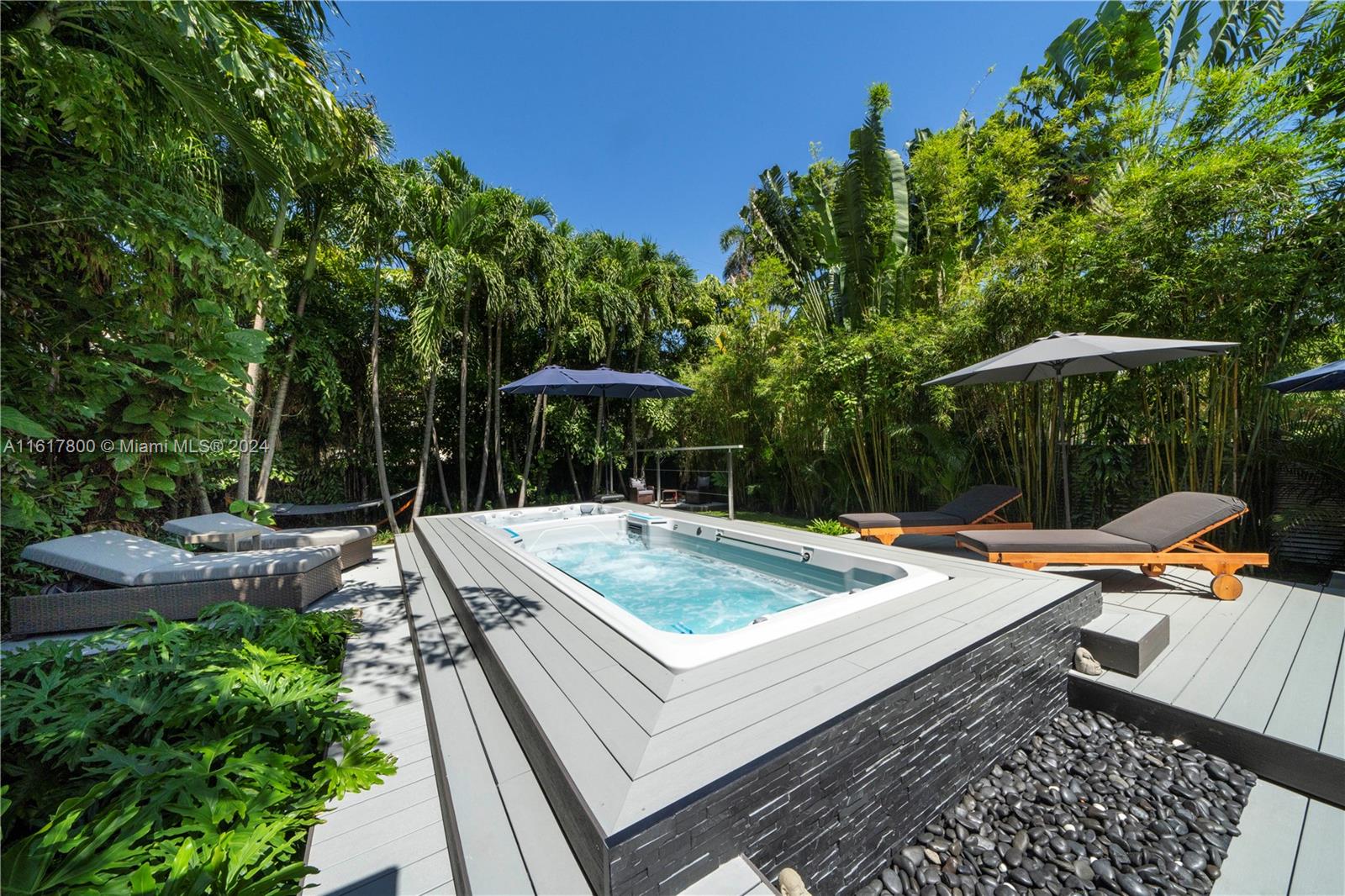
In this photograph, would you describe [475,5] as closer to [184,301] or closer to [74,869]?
[184,301]

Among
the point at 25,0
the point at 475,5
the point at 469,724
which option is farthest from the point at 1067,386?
the point at 475,5

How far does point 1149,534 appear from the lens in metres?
3.47

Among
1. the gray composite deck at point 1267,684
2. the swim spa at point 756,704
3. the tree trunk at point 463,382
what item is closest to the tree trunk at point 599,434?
the tree trunk at point 463,382

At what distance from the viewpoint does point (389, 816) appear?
159 centimetres

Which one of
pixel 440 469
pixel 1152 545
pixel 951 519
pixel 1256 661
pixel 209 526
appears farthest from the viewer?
pixel 440 469

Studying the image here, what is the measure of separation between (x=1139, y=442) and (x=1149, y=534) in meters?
1.85

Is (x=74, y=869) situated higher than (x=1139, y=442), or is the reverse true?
(x=1139, y=442)

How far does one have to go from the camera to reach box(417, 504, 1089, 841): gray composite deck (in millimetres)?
1279

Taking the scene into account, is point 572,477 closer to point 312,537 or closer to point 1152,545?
point 312,537

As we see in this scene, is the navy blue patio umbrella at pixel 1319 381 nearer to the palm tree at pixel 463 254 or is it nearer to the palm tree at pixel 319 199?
the palm tree at pixel 463 254

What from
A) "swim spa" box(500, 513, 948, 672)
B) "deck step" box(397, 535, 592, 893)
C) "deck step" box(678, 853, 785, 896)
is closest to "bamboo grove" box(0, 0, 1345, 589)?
"deck step" box(397, 535, 592, 893)

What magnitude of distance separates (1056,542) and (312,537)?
7.08 metres

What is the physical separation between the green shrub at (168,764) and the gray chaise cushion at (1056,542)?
4191 mm

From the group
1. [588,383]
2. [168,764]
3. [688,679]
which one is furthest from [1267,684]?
[588,383]
